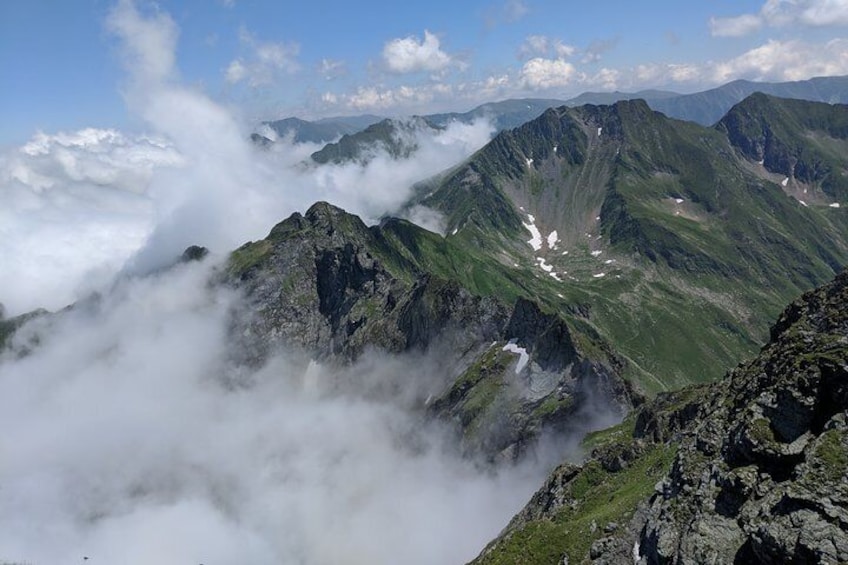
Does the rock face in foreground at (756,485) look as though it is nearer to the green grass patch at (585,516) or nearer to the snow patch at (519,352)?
the green grass patch at (585,516)

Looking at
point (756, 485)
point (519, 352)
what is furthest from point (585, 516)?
point (519, 352)

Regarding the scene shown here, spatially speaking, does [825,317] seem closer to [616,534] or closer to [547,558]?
[616,534]

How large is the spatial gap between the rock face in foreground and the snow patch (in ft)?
347

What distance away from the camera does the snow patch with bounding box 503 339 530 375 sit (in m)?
179

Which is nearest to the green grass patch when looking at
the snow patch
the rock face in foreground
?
the rock face in foreground

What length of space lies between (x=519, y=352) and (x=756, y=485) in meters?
145

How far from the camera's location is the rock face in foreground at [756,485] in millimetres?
34969

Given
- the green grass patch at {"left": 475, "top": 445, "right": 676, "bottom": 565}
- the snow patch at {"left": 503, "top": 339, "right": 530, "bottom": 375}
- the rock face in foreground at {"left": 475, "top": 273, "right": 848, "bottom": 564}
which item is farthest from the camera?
the snow patch at {"left": 503, "top": 339, "right": 530, "bottom": 375}

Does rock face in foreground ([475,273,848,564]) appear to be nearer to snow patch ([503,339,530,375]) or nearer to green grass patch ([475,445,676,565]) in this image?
green grass patch ([475,445,676,565])

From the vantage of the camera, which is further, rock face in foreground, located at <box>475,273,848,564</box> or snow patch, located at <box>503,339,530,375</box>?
snow patch, located at <box>503,339,530,375</box>

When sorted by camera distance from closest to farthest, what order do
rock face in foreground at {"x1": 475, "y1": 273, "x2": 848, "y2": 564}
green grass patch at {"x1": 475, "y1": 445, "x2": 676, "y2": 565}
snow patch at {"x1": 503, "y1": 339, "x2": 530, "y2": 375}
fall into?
rock face in foreground at {"x1": 475, "y1": 273, "x2": 848, "y2": 564}
green grass patch at {"x1": 475, "y1": 445, "x2": 676, "y2": 565}
snow patch at {"x1": 503, "y1": 339, "x2": 530, "y2": 375}

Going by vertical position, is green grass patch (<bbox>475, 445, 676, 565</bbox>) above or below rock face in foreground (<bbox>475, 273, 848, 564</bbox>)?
below

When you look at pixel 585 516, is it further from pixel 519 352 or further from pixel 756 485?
pixel 519 352

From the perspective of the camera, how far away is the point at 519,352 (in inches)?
7333
